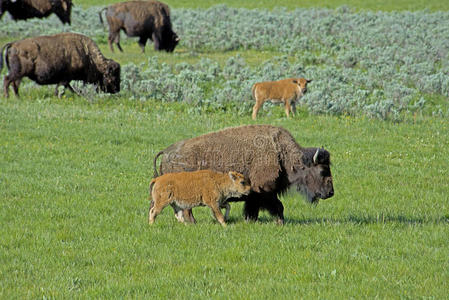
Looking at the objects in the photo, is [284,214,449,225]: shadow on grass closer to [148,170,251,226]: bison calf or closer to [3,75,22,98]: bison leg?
[148,170,251,226]: bison calf

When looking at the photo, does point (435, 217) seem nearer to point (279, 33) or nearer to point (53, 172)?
point (53, 172)

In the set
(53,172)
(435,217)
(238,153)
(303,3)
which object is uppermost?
(238,153)

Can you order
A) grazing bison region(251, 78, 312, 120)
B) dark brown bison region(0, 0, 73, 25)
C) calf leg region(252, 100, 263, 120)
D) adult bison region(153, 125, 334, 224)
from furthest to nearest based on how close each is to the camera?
dark brown bison region(0, 0, 73, 25)
grazing bison region(251, 78, 312, 120)
calf leg region(252, 100, 263, 120)
adult bison region(153, 125, 334, 224)

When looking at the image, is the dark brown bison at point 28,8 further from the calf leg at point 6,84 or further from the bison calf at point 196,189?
the bison calf at point 196,189

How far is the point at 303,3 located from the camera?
174 feet

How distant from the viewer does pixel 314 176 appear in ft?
30.7

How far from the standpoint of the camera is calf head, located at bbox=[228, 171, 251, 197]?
8734 millimetres

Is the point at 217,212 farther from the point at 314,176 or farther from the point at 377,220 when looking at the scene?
the point at 377,220

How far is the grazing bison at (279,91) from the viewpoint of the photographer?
1734cm

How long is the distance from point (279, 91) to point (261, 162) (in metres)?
8.34

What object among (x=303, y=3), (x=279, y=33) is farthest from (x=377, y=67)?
(x=303, y=3)

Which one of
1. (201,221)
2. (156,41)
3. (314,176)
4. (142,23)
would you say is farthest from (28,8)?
(314,176)

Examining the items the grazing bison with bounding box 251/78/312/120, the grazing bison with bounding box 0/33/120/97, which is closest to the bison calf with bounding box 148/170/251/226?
the grazing bison with bounding box 251/78/312/120

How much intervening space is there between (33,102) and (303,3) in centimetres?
3763
